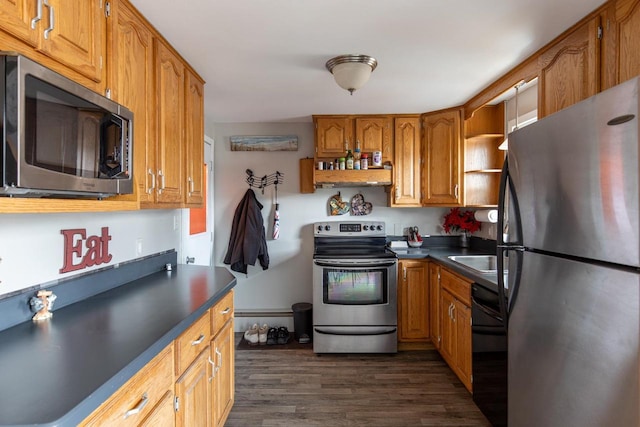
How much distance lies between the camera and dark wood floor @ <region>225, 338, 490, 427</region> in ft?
7.10

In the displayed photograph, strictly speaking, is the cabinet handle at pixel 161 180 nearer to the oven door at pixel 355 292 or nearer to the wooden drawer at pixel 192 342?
the wooden drawer at pixel 192 342

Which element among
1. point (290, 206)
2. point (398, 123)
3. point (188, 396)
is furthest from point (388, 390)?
point (398, 123)

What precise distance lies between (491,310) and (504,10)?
62.1 inches

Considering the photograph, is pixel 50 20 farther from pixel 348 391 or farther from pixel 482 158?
pixel 482 158

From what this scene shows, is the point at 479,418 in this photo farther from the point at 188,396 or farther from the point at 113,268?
the point at 113,268

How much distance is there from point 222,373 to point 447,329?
1.83m

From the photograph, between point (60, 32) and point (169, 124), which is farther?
point (169, 124)

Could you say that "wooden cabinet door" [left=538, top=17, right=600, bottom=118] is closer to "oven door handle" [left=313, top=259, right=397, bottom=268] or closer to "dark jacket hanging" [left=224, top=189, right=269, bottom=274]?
"oven door handle" [left=313, top=259, right=397, bottom=268]

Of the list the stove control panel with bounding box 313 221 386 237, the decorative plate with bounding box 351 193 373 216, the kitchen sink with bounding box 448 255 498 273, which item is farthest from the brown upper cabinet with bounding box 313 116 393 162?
the kitchen sink with bounding box 448 255 498 273

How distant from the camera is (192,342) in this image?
4.72 ft

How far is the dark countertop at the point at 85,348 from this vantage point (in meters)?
0.76

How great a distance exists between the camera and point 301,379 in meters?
2.65

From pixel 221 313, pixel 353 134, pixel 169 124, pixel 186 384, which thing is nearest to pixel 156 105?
pixel 169 124

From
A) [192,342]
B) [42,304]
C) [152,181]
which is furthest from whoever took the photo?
[152,181]
